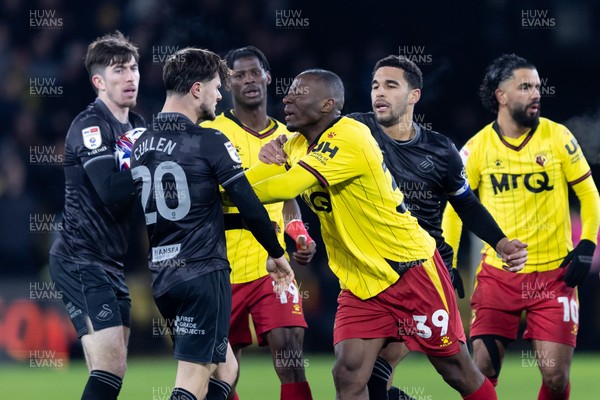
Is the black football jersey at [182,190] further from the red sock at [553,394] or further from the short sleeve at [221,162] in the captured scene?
the red sock at [553,394]

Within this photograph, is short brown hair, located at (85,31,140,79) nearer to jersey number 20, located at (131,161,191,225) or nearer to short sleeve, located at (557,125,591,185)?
jersey number 20, located at (131,161,191,225)

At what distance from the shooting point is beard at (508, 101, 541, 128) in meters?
7.20

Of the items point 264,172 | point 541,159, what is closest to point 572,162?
point 541,159

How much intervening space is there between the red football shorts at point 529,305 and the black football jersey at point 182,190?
2539 millimetres

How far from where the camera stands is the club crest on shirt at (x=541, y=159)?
7.03 metres

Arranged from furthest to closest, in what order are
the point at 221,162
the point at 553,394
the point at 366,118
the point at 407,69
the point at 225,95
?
1. the point at 225,95
2. the point at 553,394
3. the point at 366,118
4. the point at 407,69
5. the point at 221,162

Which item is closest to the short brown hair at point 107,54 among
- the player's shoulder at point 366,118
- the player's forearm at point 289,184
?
the player's shoulder at point 366,118

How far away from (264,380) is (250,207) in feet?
17.7

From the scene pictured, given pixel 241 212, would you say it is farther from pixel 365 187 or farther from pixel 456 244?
pixel 456 244

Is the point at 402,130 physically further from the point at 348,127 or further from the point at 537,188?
the point at 537,188

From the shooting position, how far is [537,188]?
7055mm

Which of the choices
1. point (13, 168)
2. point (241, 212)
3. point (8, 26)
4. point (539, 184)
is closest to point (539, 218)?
point (539, 184)

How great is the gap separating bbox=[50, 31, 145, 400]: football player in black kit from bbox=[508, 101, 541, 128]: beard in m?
2.64

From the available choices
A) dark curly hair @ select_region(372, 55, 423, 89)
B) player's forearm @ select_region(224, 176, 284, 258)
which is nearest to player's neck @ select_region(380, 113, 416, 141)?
dark curly hair @ select_region(372, 55, 423, 89)
